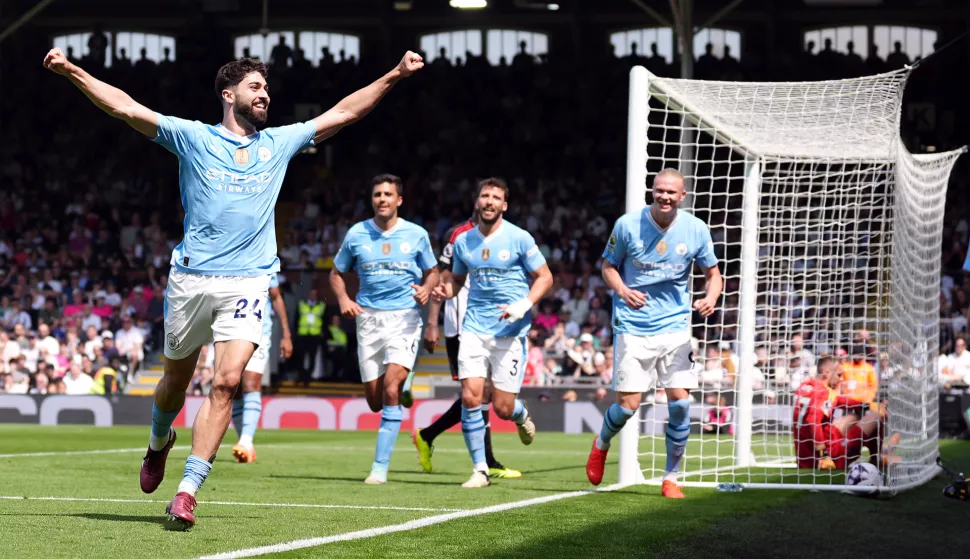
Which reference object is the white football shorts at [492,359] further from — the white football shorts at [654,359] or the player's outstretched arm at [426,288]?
the white football shorts at [654,359]

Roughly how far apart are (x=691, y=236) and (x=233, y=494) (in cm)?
337

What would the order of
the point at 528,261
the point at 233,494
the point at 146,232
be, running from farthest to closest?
the point at 146,232
the point at 528,261
the point at 233,494

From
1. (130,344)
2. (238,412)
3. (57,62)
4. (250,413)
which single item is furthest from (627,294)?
(130,344)

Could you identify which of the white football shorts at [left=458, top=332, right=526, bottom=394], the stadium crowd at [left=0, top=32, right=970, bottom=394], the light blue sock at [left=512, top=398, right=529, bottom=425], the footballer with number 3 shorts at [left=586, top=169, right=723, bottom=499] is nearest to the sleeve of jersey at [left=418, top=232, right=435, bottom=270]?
the white football shorts at [left=458, top=332, right=526, bottom=394]

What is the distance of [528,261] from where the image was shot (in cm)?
954

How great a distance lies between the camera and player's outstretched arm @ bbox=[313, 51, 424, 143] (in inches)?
263

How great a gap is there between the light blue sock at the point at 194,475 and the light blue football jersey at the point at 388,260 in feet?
13.1

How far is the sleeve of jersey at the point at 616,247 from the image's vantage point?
8.92m

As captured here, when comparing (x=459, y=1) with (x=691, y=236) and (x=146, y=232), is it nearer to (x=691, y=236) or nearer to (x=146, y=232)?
(x=146, y=232)

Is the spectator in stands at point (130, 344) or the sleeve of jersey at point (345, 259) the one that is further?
the spectator in stands at point (130, 344)

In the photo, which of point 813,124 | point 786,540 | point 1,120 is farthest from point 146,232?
point 786,540

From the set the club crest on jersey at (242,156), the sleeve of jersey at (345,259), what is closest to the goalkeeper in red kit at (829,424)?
the sleeve of jersey at (345,259)

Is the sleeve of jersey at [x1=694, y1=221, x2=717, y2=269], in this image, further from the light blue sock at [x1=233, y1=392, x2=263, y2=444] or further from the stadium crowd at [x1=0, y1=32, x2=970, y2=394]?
the stadium crowd at [x1=0, y1=32, x2=970, y2=394]

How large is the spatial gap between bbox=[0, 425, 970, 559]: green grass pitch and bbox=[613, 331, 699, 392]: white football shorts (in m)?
0.74
